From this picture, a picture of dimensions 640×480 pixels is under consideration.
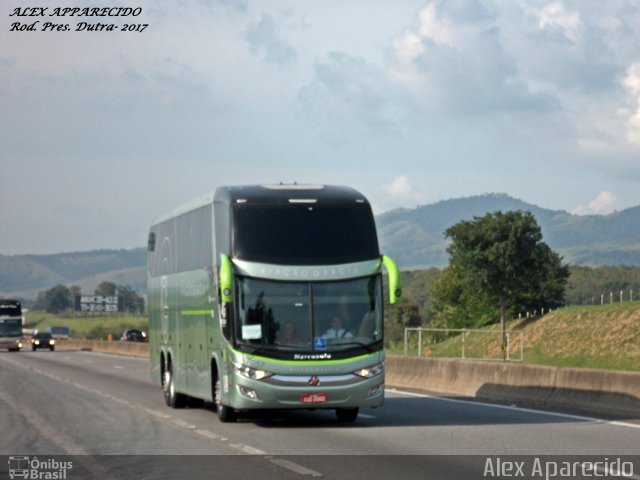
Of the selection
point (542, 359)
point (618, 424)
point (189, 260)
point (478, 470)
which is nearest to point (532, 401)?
point (618, 424)

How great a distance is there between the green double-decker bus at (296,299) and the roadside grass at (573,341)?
4746 cm

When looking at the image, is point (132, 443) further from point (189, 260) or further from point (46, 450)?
point (189, 260)

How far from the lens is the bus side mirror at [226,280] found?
65.9 ft

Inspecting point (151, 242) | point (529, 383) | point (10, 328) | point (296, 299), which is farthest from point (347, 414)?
point (10, 328)

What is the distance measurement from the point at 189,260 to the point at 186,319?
1.16 m

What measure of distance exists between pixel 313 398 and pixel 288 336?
98cm

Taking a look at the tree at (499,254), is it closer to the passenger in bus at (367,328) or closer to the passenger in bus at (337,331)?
the passenger in bus at (367,328)

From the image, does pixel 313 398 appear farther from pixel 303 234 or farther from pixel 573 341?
pixel 573 341

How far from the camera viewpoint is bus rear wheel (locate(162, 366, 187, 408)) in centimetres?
2562

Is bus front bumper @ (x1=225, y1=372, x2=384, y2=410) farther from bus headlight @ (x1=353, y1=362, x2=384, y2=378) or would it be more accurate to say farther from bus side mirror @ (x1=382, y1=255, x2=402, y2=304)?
bus side mirror @ (x1=382, y1=255, x2=402, y2=304)

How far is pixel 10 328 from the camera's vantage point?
85.4 m

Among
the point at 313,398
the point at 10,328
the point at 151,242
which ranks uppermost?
the point at 151,242

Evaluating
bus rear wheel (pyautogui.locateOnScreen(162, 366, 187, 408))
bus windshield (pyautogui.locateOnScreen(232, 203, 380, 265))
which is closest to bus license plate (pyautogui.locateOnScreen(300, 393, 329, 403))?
bus windshield (pyautogui.locateOnScreen(232, 203, 380, 265))

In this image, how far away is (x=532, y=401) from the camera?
25.2m
